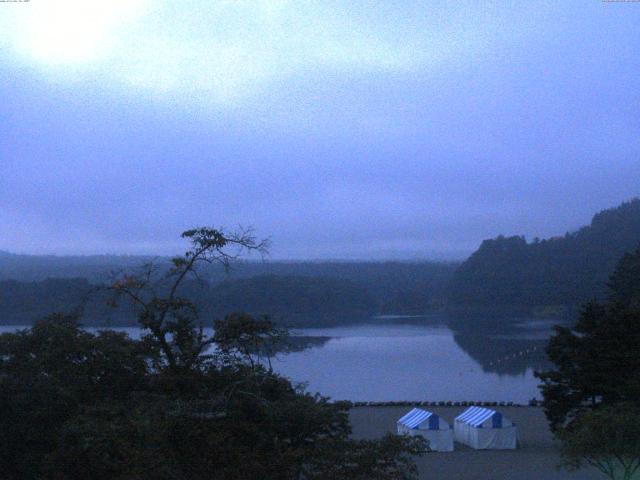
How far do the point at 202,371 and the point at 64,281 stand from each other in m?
29.4

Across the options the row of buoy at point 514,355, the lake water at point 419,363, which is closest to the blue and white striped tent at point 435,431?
the lake water at point 419,363

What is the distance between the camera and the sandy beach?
10898mm

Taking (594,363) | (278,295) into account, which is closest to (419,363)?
(594,363)

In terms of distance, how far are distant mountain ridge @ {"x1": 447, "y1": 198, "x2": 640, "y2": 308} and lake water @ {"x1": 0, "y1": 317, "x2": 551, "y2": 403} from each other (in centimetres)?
1331

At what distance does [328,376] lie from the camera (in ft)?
81.9

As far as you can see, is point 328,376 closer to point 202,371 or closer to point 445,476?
point 445,476

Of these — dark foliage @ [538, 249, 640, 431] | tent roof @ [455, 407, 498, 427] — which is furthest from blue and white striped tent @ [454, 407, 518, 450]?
dark foliage @ [538, 249, 640, 431]

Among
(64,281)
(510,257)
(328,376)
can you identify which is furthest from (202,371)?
(510,257)

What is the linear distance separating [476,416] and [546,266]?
52.7 metres

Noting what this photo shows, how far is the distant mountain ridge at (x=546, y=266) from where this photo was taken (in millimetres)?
56844

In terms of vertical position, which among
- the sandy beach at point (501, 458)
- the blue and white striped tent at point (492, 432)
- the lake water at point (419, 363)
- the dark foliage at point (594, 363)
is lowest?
the lake water at point (419, 363)

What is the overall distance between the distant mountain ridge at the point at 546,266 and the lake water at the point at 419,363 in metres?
13.3

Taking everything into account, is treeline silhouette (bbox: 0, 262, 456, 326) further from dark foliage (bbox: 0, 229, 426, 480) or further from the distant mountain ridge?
dark foliage (bbox: 0, 229, 426, 480)

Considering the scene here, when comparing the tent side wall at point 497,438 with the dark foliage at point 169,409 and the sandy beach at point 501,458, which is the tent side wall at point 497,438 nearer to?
the sandy beach at point 501,458
